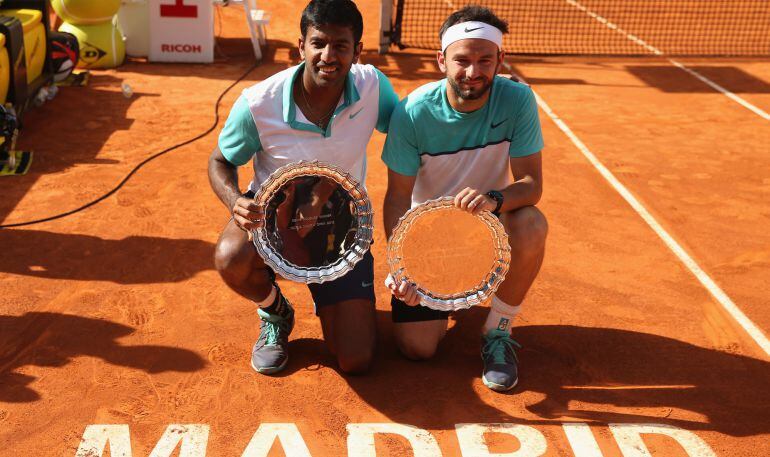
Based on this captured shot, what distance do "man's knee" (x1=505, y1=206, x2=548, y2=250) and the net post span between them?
29.6ft

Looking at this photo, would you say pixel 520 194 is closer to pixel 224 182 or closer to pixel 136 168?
pixel 224 182

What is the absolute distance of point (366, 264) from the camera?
473cm

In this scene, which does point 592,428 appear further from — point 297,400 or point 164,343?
point 164,343

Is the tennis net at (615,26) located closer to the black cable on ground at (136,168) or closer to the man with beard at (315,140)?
the black cable on ground at (136,168)

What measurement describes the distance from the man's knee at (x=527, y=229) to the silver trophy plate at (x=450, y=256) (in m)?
0.11

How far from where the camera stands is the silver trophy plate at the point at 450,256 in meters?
4.37

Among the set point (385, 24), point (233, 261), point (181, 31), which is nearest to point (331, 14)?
point (233, 261)

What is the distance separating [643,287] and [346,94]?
95.6 inches

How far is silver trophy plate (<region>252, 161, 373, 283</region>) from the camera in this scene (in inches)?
170

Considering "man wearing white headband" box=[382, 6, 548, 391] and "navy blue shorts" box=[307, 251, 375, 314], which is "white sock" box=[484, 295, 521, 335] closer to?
"man wearing white headband" box=[382, 6, 548, 391]

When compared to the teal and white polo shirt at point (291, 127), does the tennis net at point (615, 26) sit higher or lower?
lower

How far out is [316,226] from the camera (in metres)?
4.48

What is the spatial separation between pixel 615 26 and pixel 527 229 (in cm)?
1241

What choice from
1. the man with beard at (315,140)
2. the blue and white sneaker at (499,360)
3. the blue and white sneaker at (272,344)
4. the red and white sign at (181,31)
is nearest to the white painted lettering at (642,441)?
the blue and white sneaker at (499,360)
